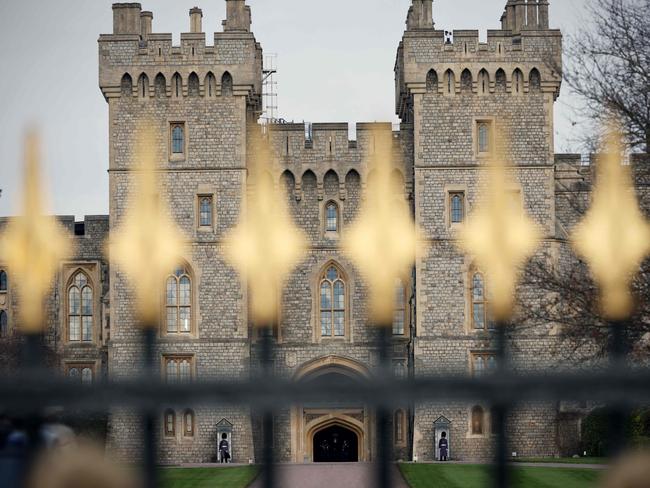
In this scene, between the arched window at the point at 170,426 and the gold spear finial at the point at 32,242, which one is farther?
the arched window at the point at 170,426

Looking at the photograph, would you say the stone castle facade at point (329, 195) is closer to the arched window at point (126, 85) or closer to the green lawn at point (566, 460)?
the arched window at point (126, 85)

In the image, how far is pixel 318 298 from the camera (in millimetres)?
27047

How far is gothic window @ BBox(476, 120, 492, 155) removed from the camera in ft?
85.9

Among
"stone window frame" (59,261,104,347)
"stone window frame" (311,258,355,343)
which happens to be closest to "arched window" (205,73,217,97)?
"stone window frame" (311,258,355,343)

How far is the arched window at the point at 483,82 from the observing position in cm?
2648

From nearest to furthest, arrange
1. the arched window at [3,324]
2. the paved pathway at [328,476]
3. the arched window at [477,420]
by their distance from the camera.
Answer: the paved pathway at [328,476]
the arched window at [477,420]
the arched window at [3,324]

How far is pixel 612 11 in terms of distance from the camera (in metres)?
17.4

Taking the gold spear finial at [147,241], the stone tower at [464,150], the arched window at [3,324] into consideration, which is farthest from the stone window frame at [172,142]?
the gold spear finial at [147,241]

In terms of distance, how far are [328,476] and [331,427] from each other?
7162mm

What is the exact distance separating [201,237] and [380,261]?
23.8 metres

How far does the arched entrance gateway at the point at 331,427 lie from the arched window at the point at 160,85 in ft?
22.2

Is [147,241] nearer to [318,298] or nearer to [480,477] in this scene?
[480,477]

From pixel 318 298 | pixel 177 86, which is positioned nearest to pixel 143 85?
pixel 177 86

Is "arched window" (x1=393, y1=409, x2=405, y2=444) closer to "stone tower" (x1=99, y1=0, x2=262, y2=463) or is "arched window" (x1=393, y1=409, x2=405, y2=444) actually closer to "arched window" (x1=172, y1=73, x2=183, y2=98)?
"stone tower" (x1=99, y1=0, x2=262, y2=463)
